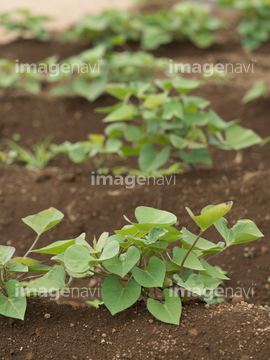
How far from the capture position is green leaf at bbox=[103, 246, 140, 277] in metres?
1.64

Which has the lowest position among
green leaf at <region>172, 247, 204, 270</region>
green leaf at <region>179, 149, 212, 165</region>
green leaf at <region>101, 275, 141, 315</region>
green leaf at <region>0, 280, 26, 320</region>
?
green leaf at <region>179, 149, 212, 165</region>

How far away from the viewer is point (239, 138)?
279 cm

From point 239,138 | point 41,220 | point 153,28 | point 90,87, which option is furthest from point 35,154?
point 153,28

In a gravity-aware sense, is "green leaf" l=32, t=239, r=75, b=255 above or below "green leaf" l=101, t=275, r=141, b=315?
above

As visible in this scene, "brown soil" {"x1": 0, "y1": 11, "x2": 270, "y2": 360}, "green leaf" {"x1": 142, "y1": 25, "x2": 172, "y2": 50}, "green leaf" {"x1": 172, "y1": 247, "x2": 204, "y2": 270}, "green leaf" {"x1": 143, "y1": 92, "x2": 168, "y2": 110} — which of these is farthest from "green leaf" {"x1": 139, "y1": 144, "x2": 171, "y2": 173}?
"green leaf" {"x1": 142, "y1": 25, "x2": 172, "y2": 50}

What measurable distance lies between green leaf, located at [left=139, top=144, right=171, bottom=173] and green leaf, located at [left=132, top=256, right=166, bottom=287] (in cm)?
106

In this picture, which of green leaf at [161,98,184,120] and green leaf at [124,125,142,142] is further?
green leaf at [124,125,142,142]

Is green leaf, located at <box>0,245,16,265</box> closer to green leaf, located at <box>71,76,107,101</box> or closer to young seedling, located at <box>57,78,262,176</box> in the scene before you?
young seedling, located at <box>57,78,262,176</box>

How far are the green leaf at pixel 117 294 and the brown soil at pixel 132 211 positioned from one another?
0.36 ft

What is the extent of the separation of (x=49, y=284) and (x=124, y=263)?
26cm

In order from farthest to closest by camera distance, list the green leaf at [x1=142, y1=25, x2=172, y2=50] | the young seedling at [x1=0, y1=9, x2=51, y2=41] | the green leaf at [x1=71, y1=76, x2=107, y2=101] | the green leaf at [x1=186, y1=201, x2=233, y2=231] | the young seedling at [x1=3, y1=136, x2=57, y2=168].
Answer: the young seedling at [x1=0, y1=9, x2=51, y2=41]
the green leaf at [x1=142, y1=25, x2=172, y2=50]
the green leaf at [x1=71, y1=76, x2=107, y2=101]
the young seedling at [x1=3, y1=136, x2=57, y2=168]
the green leaf at [x1=186, y1=201, x2=233, y2=231]

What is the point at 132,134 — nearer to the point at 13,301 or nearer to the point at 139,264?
the point at 139,264

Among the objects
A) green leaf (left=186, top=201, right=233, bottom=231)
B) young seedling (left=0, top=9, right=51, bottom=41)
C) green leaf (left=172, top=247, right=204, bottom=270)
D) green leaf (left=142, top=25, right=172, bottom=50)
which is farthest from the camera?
young seedling (left=0, top=9, right=51, bottom=41)

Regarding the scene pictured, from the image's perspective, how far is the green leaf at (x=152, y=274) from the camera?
1.65 meters
